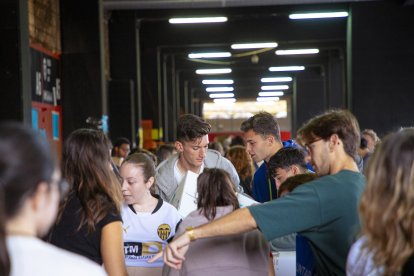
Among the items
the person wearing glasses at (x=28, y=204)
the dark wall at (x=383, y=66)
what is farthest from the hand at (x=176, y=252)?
the dark wall at (x=383, y=66)

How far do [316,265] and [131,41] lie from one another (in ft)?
38.3

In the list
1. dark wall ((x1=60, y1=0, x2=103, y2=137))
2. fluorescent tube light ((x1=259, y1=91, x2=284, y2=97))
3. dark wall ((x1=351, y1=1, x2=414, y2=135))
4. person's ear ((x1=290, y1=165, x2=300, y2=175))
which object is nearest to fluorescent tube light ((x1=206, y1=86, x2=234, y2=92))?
fluorescent tube light ((x1=259, y1=91, x2=284, y2=97))

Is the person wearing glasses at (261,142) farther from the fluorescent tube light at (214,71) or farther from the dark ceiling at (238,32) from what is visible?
the fluorescent tube light at (214,71)

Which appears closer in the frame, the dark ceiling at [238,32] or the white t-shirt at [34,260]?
the white t-shirt at [34,260]

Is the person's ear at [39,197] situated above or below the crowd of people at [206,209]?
above

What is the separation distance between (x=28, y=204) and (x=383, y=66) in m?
12.5

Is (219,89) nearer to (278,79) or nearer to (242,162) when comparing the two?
(278,79)

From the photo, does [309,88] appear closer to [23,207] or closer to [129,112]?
[129,112]

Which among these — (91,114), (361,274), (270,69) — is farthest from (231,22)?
(361,274)

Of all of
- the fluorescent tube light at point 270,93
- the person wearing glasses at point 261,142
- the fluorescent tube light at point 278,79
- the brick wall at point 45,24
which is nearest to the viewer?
the person wearing glasses at point 261,142

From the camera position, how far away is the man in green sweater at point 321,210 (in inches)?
98.9

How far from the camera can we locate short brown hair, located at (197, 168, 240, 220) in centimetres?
328

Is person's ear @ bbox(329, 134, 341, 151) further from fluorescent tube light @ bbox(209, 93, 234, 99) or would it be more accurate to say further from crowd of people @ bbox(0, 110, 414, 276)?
fluorescent tube light @ bbox(209, 93, 234, 99)

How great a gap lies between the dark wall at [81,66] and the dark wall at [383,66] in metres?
Result: 5.49
